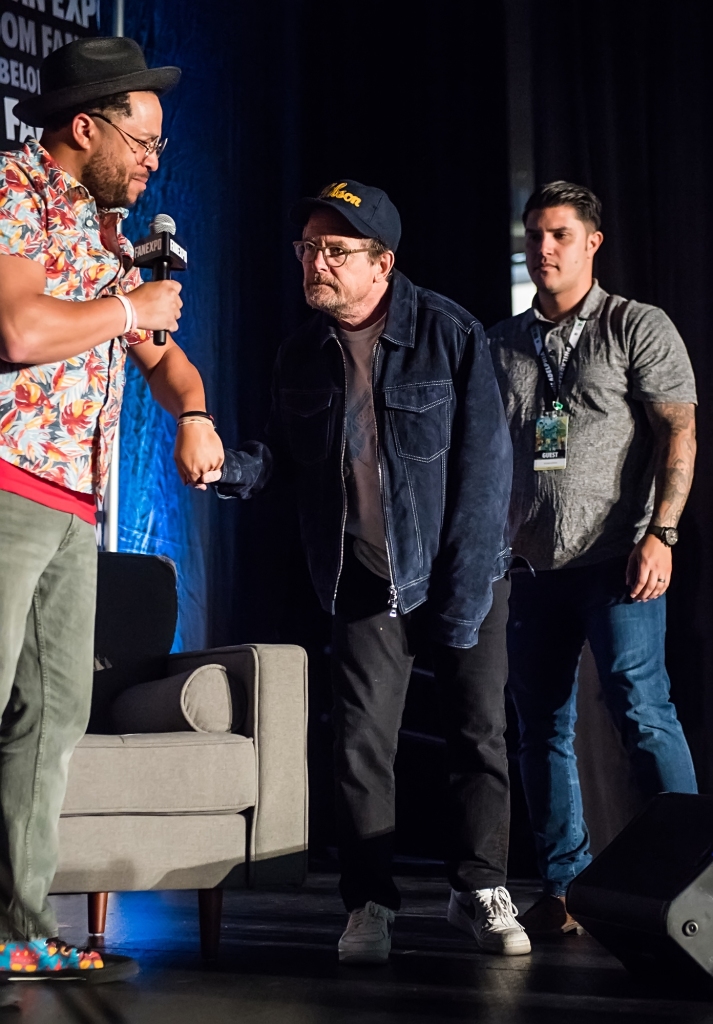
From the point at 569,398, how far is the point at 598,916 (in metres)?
1.23

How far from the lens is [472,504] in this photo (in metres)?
2.31

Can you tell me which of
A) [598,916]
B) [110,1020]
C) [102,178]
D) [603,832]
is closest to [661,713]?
[598,916]

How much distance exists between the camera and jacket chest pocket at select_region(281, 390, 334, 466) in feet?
7.78

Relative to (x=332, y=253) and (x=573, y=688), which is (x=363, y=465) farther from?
(x=573, y=688)

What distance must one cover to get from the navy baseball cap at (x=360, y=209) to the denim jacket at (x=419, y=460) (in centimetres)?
11

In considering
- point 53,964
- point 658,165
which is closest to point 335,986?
point 53,964

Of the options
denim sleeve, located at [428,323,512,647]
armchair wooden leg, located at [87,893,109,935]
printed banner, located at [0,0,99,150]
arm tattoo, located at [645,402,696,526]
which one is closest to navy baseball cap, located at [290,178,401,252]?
→ denim sleeve, located at [428,323,512,647]

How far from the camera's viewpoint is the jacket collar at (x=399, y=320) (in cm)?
235

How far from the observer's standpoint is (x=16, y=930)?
191 cm

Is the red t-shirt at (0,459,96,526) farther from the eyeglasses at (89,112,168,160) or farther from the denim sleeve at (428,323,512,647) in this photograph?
the denim sleeve at (428,323,512,647)

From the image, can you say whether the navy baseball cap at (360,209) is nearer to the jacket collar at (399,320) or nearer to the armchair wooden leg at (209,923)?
the jacket collar at (399,320)

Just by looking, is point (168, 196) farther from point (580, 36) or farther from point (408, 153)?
point (580, 36)

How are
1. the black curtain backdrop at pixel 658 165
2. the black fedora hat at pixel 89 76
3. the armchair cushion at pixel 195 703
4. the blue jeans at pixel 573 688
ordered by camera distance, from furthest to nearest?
the black curtain backdrop at pixel 658 165 < the blue jeans at pixel 573 688 < the armchair cushion at pixel 195 703 < the black fedora hat at pixel 89 76

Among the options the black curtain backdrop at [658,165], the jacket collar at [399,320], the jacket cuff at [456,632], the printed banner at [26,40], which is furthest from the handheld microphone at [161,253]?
the printed banner at [26,40]
